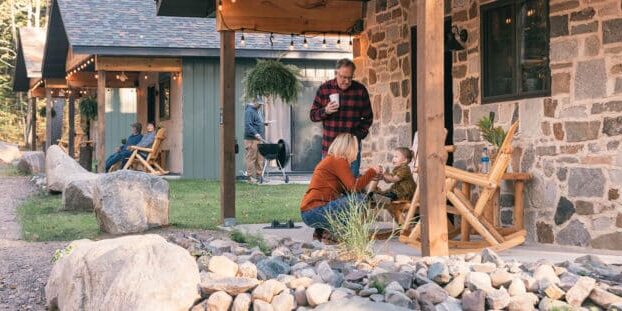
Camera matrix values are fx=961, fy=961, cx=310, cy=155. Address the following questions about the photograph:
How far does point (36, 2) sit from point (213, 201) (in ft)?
132

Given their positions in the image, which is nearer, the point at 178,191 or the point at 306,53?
the point at 178,191

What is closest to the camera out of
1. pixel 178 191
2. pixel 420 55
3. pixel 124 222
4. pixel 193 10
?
pixel 420 55

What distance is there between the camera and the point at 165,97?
22.1 meters

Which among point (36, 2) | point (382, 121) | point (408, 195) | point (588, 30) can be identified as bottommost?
point (408, 195)

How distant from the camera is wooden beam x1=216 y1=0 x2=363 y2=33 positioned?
10367 millimetres

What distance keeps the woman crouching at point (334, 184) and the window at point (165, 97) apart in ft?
45.5

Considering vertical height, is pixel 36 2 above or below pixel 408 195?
above

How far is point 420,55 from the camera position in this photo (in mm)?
6387

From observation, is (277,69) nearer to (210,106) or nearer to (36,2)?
(210,106)

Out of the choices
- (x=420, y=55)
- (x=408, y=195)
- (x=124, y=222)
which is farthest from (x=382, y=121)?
(x=420, y=55)

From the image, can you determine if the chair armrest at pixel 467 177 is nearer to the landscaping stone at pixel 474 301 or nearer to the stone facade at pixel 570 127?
the stone facade at pixel 570 127

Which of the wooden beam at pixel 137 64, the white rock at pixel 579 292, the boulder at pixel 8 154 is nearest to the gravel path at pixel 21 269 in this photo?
the white rock at pixel 579 292

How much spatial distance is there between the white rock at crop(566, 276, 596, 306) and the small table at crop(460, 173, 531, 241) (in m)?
2.64

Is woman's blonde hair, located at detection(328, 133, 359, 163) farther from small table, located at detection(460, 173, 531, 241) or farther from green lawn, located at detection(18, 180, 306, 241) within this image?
green lawn, located at detection(18, 180, 306, 241)
